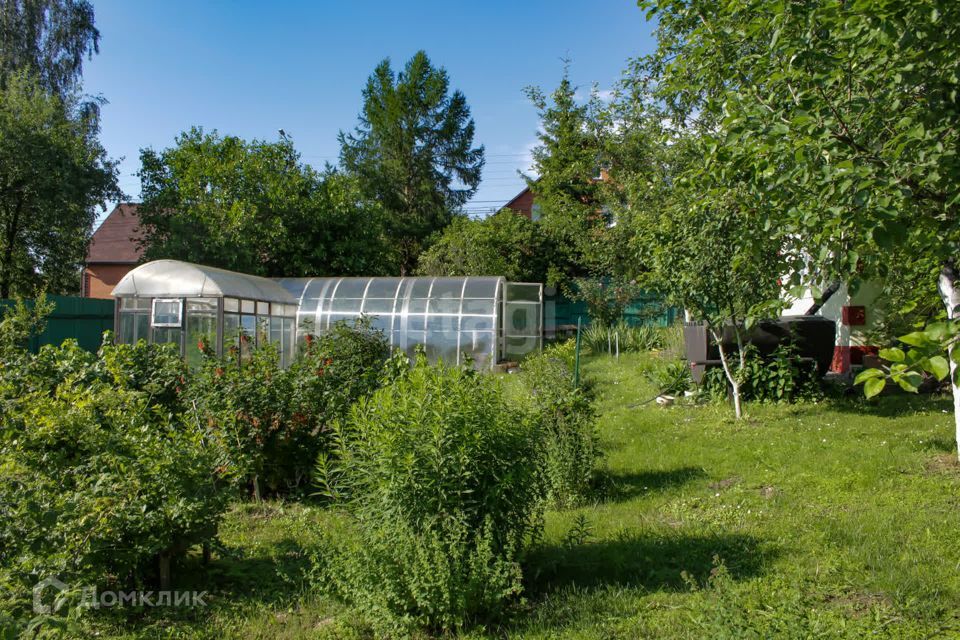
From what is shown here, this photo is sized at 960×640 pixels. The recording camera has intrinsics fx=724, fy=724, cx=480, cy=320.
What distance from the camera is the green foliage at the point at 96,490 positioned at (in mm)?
3408

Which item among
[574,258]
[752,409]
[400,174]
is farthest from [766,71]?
[400,174]

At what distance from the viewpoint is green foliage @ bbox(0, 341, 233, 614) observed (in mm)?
3408

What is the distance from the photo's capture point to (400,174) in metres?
35.9

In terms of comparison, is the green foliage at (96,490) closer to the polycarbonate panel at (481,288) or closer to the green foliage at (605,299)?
the polycarbonate panel at (481,288)

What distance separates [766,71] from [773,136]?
5.23 ft

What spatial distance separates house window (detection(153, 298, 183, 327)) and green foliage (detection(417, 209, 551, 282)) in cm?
1214

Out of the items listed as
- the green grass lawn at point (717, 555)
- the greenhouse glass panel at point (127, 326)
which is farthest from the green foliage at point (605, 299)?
the green grass lawn at point (717, 555)

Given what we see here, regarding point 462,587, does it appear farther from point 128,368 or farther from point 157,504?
point 128,368

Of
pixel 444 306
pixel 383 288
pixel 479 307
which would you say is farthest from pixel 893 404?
pixel 383 288

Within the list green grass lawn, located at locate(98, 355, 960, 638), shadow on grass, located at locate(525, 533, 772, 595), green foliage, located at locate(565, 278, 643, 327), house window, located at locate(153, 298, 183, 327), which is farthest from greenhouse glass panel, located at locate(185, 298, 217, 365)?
green foliage, located at locate(565, 278, 643, 327)

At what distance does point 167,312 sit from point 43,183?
9.04 metres

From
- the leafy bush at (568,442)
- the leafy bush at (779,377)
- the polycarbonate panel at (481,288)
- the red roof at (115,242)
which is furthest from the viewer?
the red roof at (115,242)

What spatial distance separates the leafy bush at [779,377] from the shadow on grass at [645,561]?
544 cm

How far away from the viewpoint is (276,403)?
6227 mm
